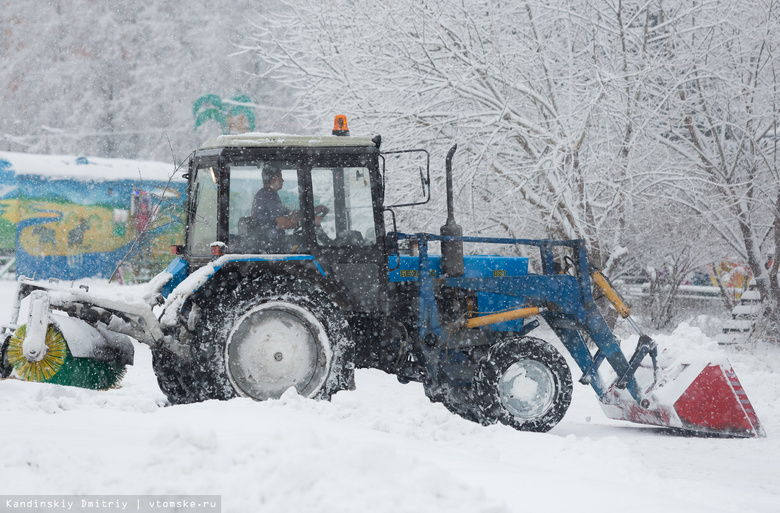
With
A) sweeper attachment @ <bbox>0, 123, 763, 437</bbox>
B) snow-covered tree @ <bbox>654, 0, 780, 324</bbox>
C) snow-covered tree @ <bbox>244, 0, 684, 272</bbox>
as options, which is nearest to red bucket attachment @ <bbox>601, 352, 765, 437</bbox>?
sweeper attachment @ <bbox>0, 123, 763, 437</bbox>

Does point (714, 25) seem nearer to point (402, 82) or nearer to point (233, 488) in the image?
point (402, 82)

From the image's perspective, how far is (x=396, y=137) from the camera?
1056 cm

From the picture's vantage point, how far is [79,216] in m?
17.0

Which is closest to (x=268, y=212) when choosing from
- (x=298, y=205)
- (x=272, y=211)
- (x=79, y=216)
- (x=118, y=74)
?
(x=272, y=211)

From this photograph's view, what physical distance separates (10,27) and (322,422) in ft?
112

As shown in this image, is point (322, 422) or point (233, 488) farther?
point (322, 422)

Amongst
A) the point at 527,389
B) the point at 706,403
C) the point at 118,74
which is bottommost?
the point at 706,403

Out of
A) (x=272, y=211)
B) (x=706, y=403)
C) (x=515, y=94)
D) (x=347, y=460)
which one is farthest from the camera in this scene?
(x=515, y=94)

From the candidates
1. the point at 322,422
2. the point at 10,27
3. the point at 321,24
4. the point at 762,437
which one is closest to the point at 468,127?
the point at 321,24

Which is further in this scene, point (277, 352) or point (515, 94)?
point (515, 94)

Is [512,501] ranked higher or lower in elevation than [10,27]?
lower

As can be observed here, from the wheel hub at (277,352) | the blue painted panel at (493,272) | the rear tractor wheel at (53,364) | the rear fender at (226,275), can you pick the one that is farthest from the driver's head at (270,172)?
the rear tractor wheel at (53,364)

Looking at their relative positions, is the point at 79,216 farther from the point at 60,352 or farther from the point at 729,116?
the point at 729,116

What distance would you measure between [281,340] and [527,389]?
6.64ft
